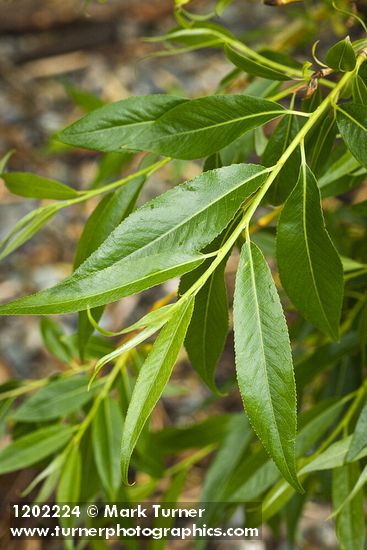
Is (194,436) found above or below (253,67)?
below

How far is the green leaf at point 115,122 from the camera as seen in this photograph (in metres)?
0.52

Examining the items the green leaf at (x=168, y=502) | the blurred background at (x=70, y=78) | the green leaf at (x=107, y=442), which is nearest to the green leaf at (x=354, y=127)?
the green leaf at (x=107, y=442)

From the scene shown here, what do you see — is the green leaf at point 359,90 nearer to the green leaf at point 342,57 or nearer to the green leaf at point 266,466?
the green leaf at point 342,57

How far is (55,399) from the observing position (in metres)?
0.78

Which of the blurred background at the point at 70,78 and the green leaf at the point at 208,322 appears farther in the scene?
the blurred background at the point at 70,78

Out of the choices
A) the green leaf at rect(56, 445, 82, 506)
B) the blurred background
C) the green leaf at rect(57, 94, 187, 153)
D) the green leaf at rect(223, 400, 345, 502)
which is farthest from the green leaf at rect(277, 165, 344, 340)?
the blurred background

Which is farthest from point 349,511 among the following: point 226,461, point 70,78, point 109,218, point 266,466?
point 70,78

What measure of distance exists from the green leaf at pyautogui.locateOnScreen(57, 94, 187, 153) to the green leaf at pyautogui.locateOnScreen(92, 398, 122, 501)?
1.12 ft

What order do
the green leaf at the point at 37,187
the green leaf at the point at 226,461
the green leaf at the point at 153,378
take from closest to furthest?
the green leaf at the point at 153,378
the green leaf at the point at 37,187
the green leaf at the point at 226,461

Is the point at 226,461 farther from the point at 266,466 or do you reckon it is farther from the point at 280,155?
the point at 280,155

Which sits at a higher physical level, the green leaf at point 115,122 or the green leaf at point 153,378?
the green leaf at point 115,122

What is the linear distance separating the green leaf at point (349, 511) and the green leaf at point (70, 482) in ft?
0.94

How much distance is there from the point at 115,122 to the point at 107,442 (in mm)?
382

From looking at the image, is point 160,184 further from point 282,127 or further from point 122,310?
point 282,127
